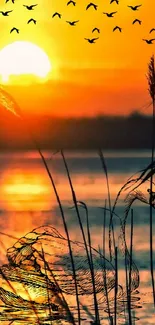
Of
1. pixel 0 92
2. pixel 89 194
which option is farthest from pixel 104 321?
pixel 89 194

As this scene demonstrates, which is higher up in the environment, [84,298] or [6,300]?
[84,298]

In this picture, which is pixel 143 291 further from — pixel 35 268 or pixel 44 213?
pixel 44 213

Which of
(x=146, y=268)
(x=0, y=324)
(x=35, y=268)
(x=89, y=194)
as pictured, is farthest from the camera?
(x=89, y=194)

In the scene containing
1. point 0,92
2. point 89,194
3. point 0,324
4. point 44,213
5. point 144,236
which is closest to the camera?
point 0,92

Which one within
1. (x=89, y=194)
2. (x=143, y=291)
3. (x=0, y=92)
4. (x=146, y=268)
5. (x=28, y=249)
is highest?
(x=89, y=194)

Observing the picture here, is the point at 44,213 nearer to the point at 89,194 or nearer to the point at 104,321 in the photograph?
the point at 89,194

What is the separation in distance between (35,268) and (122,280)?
777 centimetres

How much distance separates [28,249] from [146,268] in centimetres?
1016

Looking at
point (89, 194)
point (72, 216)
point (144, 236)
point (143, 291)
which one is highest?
point (89, 194)

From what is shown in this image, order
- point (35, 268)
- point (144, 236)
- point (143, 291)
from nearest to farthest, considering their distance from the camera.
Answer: point (35, 268) → point (143, 291) → point (144, 236)

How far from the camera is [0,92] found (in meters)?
5.00

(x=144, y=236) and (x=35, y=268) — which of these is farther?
(x=144, y=236)

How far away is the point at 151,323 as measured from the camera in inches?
402

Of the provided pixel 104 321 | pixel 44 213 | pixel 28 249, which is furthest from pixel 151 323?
pixel 44 213
